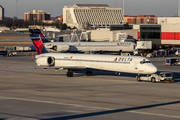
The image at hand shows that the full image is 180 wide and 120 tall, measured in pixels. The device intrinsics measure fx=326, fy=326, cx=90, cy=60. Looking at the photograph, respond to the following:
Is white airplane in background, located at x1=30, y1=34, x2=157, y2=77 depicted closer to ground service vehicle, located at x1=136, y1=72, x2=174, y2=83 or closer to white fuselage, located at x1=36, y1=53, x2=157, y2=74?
white fuselage, located at x1=36, y1=53, x2=157, y2=74

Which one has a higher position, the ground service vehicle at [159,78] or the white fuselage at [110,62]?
the white fuselage at [110,62]

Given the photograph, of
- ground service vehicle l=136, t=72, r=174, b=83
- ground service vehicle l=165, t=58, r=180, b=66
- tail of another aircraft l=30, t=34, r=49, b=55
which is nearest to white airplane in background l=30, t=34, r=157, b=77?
tail of another aircraft l=30, t=34, r=49, b=55

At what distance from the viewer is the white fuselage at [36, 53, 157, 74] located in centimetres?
4072

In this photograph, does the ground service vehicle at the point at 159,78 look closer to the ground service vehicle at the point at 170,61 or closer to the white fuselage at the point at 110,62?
the white fuselage at the point at 110,62

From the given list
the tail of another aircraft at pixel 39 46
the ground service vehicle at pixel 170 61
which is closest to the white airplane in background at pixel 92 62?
the tail of another aircraft at pixel 39 46

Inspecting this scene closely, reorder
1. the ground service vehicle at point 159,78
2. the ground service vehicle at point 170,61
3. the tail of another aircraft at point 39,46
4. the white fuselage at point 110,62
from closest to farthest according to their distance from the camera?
the ground service vehicle at point 159,78 → the white fuselage at point 110,62 → the tail of another aircraft at point 39,46 → the ground service vehicle at point 170,61

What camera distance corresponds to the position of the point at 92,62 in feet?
148

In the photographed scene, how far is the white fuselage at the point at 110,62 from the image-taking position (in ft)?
134

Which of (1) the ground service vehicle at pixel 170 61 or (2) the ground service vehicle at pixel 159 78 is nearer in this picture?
(2) the ground service vehicle at pixel 159 78

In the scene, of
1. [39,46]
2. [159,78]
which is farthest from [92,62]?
[39,46]

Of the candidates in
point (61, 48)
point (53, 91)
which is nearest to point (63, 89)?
point (53, 91)

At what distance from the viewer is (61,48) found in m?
84.5

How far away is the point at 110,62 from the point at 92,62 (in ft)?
9.86

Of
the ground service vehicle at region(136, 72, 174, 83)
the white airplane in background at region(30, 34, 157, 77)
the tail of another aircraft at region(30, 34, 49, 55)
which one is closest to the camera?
the ground service vehicle at region(136, 72, 174, 83)
